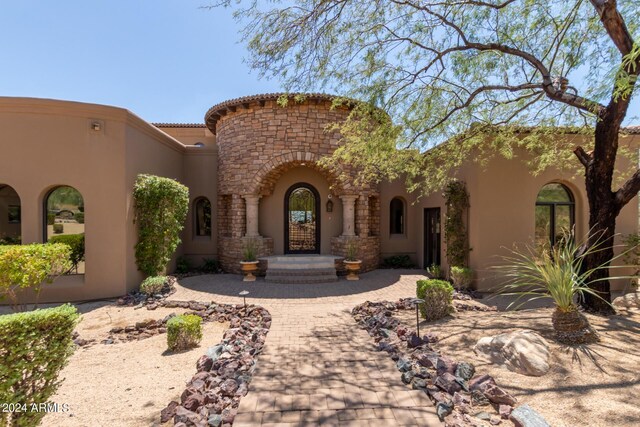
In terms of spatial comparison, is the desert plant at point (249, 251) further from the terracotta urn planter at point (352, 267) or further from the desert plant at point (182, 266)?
the terracotta urn planter at point (352, 267)

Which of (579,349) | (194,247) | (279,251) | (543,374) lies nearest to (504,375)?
(543,374)

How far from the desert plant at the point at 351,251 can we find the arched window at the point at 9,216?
9202 millimetres

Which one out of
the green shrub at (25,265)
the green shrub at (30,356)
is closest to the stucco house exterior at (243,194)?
the green shrub at (25,265)

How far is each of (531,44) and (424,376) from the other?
7057 millimetres

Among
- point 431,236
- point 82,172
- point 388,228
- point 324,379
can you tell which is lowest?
point 324,379

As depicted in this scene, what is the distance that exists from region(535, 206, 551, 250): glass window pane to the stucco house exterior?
0.18 ft

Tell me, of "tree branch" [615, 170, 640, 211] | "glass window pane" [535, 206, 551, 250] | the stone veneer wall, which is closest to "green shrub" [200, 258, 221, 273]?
the stone veneer wall

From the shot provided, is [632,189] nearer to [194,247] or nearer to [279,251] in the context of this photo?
[279,251]

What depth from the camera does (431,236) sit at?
10844 mm

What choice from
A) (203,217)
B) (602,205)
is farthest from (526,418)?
(203,217)

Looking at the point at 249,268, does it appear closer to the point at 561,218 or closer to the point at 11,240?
the point at 11,240

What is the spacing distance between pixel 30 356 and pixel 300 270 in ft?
23.7

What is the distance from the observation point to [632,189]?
531 cm

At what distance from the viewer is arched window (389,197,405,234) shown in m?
12.4
